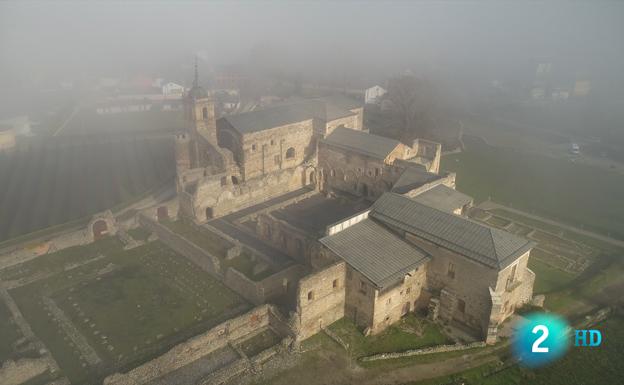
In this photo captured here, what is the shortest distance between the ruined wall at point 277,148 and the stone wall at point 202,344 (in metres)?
20.7

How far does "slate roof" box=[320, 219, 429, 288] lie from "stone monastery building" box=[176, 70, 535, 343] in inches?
2.7

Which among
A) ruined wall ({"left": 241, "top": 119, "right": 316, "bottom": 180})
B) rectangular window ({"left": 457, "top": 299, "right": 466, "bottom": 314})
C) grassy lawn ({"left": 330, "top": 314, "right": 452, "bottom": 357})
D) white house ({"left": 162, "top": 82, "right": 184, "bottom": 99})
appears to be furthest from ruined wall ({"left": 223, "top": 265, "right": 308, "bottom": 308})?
white house ({"left": 162, "top": 82, "right": 184, "bottom": 99})

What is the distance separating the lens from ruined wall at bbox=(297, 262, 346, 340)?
27.4 m

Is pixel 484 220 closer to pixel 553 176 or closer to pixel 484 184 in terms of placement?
pixel 484 184

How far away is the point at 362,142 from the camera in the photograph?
1863 inches

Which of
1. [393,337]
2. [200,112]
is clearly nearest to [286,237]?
[393,337]

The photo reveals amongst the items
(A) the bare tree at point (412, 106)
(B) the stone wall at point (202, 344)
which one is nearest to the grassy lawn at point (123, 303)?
(B) the stone wall at point (202, 344)

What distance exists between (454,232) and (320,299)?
9.27m

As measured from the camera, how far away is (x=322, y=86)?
11756 centimetres

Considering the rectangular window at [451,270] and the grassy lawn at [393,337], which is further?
the rectangular window at [451,270]

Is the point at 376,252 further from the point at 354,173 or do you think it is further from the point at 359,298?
the point at 354,173

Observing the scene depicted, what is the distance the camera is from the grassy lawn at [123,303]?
27.4 meters

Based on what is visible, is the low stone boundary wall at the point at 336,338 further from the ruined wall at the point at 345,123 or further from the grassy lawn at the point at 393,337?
the ruined wall at the point at 345,123

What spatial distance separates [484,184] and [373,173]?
16.2 metres
